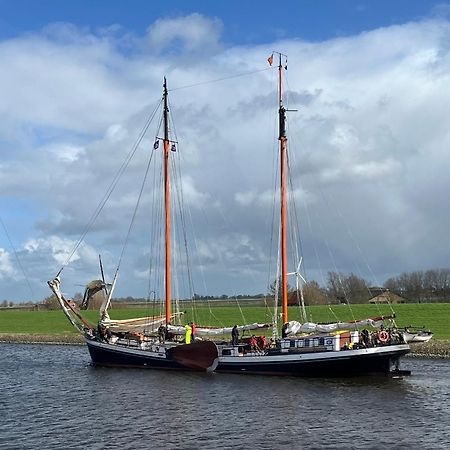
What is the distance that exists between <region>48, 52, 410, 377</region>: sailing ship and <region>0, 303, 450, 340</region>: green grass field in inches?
698

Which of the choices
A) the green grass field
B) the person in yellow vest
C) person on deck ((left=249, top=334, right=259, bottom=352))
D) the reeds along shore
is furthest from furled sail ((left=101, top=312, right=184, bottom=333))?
the reeds along shore

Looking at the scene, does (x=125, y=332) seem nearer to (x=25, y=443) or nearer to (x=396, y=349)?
(x=396, y=349)

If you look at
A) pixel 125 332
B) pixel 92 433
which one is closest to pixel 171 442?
pixel 92 433

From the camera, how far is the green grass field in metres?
85.3

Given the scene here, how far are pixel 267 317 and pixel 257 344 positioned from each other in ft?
154

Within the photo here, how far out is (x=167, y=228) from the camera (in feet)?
215

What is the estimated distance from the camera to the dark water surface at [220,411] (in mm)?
31047

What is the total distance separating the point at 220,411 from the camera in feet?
126

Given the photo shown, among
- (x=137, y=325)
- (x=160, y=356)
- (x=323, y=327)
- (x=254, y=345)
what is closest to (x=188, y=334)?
(x=160, y=356)

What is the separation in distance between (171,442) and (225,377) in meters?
22.4

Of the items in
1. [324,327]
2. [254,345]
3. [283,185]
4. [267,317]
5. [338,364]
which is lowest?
[338,364]

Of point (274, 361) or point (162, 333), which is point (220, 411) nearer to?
point (274, 361)

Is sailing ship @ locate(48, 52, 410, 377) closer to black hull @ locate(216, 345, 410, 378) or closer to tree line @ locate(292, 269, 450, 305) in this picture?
black hull @ locate(216, 345, 410, 378)

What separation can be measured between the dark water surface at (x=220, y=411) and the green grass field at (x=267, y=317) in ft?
88.3
